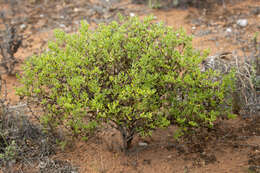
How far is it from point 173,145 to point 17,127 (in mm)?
2189

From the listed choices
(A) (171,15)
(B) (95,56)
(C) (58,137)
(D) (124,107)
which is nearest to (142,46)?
(B) (95,56)

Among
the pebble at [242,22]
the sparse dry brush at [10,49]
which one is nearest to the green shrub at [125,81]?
the sparse dry brush at [10,49]

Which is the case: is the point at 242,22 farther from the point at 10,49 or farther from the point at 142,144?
the point at 10,49

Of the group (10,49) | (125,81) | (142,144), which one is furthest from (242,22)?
(10,49)

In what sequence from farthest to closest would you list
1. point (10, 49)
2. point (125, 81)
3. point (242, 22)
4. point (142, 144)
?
point (242, 22) < point (10, 49) < point (142, 144) < point (125, 81)

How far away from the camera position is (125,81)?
354cm

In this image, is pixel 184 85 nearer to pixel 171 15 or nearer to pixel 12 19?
pixel 171 15

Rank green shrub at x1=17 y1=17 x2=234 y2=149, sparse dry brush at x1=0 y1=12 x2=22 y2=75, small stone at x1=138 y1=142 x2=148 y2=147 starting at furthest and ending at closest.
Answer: sparse dry brush at x1=0 y1=12 x2=22 y2=75
small stone at x1=138 y1=142 x2=148 y2=147
green shrub at x1=17 y1=17 x2=234 y2=149

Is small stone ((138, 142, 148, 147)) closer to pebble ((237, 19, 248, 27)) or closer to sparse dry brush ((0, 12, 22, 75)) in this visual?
sparse dry brush ((0, 12, 22, 75))

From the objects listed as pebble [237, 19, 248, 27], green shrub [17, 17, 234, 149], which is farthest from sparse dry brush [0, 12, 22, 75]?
pebble [237, 19, 248, 27]

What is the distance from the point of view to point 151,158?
13.6ft

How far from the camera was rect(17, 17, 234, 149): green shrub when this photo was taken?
11.5 ft

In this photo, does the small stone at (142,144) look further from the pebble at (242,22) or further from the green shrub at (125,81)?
the pebble at (242,22)

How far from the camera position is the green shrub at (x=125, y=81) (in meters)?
3.50
